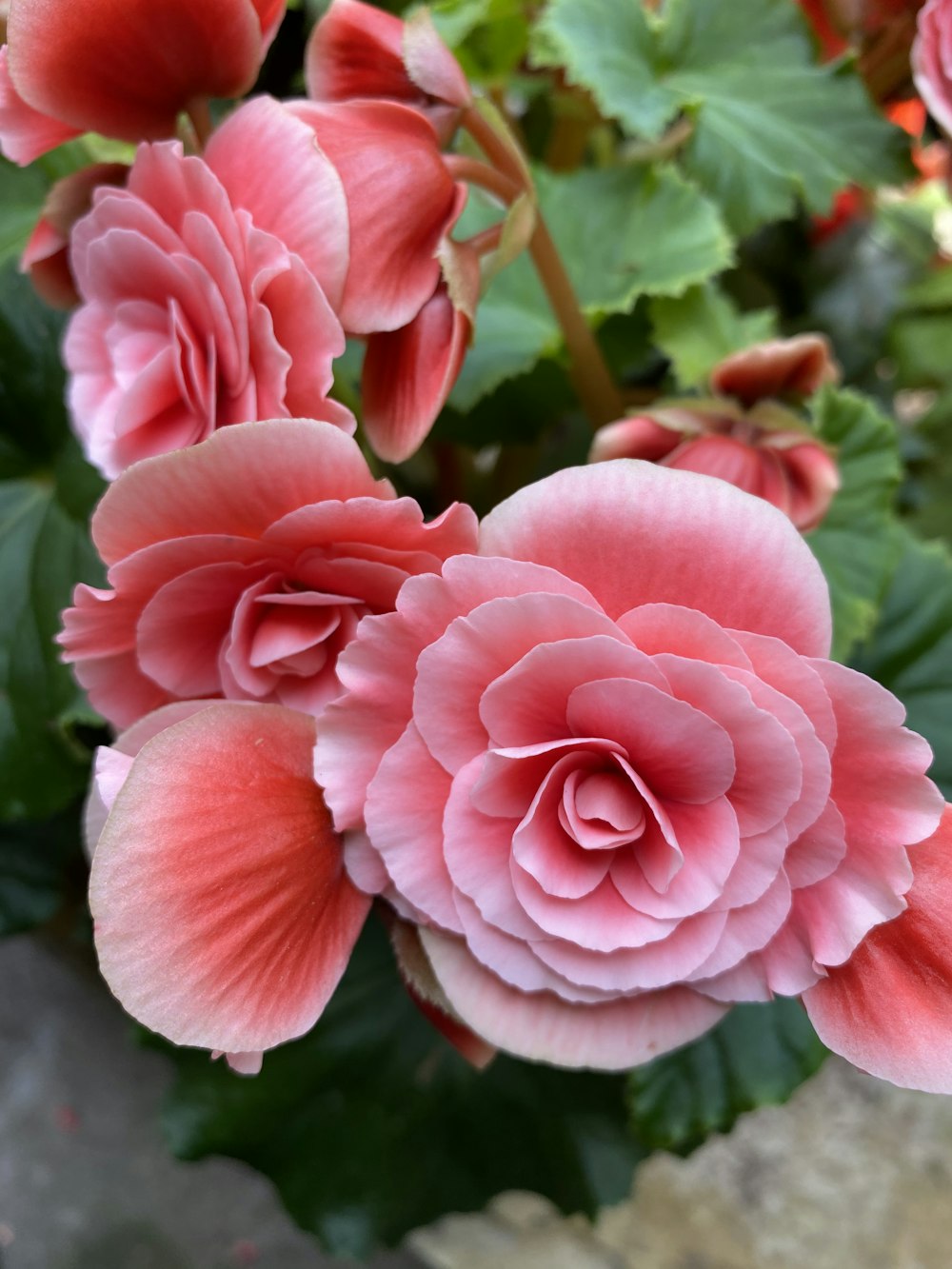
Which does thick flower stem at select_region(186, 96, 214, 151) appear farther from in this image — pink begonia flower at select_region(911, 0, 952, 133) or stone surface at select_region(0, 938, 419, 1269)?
stone surface at select_region(0, 938, 419, 1269)

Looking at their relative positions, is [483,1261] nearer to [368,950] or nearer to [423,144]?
[368,950]

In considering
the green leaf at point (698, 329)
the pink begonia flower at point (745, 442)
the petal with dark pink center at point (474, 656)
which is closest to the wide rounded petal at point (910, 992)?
the petal with dark pink center at point (474, 656)

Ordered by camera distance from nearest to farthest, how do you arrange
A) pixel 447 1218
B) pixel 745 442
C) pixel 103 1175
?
pixel 745 442 → pixel 447 1218 → pixel 103 1175

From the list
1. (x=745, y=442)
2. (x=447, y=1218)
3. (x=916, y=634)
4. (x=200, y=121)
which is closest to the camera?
(x=200, y=121)

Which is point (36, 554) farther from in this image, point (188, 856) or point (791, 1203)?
point (791, 1203)

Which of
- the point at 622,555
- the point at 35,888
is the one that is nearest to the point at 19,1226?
the point at 35,888

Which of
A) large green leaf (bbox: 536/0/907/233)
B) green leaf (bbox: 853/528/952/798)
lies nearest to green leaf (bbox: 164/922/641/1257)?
green leaf (bbox: 853/528/952/798)

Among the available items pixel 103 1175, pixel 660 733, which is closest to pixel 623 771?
pixel 660 733
